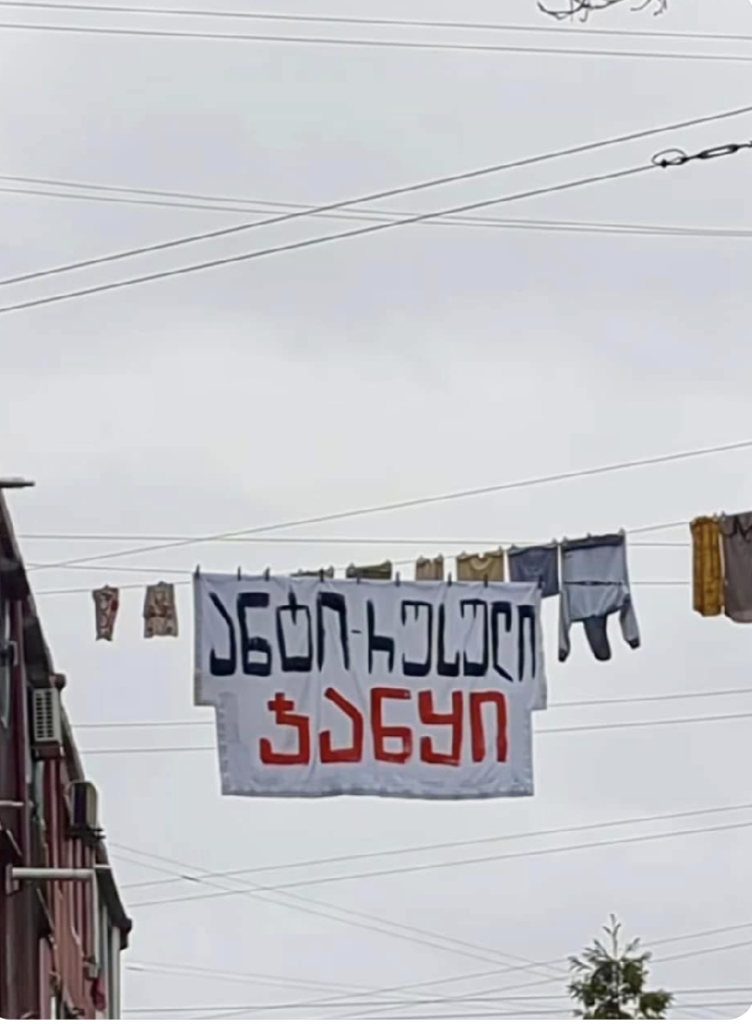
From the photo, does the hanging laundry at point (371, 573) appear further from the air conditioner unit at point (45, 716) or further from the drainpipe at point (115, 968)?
the drainpipe at point (115, 968)

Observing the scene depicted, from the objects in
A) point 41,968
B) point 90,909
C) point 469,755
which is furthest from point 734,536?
point 90,909

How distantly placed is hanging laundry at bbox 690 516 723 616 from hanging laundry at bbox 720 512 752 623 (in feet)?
0.15

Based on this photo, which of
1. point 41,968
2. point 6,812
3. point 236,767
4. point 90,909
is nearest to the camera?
point 236,767

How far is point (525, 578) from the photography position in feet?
54.0

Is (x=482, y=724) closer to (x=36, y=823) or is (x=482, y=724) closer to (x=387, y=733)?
(x=387, y=733)

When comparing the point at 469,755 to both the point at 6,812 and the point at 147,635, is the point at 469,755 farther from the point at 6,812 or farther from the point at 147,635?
the point at 6,812

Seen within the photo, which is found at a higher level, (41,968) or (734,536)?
(734,536)

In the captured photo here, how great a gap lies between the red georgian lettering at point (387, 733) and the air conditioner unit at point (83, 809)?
9834mm

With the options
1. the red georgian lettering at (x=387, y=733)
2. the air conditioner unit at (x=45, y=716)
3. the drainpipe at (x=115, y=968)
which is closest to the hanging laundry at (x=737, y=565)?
the red georgian lettering at (x=387, y=733)

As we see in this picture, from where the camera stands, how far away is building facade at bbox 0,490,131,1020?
18.6 meters

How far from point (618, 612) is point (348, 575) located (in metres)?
1.83

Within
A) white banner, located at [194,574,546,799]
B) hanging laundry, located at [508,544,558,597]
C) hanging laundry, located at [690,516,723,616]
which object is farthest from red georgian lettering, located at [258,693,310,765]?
hanging laundry, located at [690,516,723,616]

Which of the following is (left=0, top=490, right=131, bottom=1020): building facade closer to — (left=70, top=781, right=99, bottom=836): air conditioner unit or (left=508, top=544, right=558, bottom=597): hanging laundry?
(left=70, top=781, right=99, bottom=836): air conditioner unit

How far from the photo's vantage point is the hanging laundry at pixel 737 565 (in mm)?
16297
